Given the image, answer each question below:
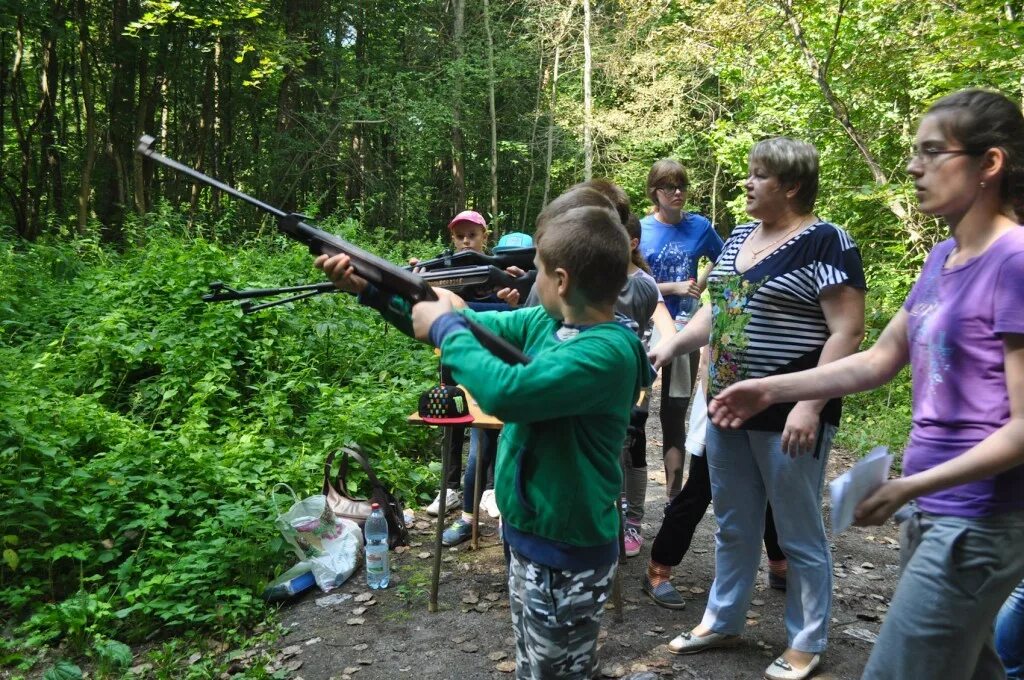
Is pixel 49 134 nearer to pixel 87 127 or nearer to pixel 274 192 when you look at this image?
pixel 87 127

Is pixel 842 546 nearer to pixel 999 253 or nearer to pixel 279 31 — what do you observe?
pixel 999 253

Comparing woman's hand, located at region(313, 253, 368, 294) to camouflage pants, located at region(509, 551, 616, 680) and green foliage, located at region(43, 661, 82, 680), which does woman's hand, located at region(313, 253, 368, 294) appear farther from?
Result: green foliage, located at region(43, 661, 82, 680)

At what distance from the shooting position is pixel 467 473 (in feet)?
17.4

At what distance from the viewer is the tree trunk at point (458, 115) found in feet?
68.8

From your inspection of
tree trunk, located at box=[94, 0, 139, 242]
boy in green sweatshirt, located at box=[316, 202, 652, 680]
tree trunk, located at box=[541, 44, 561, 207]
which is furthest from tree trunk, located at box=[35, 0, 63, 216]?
boy in green sweatshirt, located at box=[316, 202, 652, 680]

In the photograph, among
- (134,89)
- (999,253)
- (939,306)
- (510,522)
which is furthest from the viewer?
(134,89)

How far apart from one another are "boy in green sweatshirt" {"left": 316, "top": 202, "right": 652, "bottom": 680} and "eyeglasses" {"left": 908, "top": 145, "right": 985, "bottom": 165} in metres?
0.80

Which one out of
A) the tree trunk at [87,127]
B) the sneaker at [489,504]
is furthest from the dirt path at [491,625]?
the tree trunk at [87,127]

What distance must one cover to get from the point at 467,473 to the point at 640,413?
4.31 ft

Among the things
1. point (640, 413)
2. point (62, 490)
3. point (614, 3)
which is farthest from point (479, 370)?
point (614, 3)

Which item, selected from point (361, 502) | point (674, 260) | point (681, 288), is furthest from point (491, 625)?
point (674, 260)

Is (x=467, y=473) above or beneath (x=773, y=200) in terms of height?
beneath

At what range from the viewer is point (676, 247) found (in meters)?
5.39

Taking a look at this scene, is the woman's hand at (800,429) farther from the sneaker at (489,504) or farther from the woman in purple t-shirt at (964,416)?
the sneaker at (489,504)
